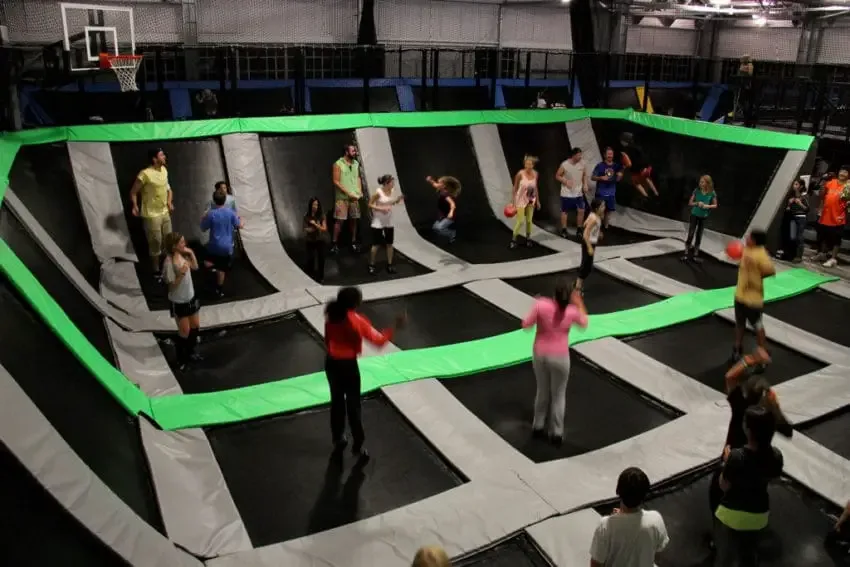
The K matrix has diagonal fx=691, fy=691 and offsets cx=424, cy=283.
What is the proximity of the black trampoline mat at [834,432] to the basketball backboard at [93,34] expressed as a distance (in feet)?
28.7

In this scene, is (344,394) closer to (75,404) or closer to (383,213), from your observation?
(75,404)

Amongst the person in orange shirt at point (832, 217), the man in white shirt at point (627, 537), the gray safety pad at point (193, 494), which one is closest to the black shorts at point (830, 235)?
the person in orange shirt at point (832, 217)

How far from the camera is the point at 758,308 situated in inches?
218

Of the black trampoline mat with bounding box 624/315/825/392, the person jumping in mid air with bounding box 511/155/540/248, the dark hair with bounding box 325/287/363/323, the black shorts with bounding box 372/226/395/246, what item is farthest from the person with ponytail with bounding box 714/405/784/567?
the person jumping in mid air with bounding box 511/155/540/248

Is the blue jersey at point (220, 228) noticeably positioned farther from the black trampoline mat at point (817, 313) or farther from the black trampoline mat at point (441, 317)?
the black trampoline mat at point (817, 313)

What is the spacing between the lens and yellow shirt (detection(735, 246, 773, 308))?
5359 mm

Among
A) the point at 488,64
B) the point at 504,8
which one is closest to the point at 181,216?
the point at 488,64

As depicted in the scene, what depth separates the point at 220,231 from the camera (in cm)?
690

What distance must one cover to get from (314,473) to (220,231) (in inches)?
129

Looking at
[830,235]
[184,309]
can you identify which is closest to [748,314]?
[830,235]

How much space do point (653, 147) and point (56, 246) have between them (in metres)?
8.46

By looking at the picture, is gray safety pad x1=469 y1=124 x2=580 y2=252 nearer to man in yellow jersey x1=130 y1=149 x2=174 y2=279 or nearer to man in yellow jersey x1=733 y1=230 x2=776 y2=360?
man in yellow jersey x1=733 y1=230 x2=776 y2=360

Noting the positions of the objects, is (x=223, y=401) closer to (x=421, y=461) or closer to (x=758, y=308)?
(x=421, y=461)

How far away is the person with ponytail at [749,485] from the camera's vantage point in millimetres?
3064
